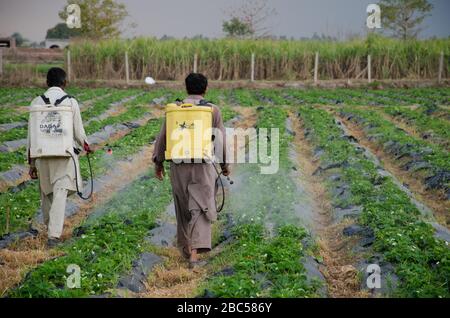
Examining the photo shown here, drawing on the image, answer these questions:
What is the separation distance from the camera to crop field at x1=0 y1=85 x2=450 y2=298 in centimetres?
585

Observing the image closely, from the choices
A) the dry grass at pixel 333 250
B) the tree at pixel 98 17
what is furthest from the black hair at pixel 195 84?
the tree at pixel 98 17

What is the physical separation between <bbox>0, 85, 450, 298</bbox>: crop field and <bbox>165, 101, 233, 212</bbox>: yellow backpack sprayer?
106 centimetres

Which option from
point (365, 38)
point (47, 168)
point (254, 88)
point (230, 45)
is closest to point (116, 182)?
point (47, 168)

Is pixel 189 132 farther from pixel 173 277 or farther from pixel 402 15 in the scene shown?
pixel 402 15

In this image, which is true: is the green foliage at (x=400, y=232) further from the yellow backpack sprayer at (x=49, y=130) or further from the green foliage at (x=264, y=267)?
the yellow backpack sprayer at (x=49, y=130)

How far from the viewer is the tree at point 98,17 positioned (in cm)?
4469

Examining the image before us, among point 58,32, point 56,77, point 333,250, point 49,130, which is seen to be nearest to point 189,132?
point 49,130

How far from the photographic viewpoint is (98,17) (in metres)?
45.2

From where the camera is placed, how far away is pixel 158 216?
27.7 feet

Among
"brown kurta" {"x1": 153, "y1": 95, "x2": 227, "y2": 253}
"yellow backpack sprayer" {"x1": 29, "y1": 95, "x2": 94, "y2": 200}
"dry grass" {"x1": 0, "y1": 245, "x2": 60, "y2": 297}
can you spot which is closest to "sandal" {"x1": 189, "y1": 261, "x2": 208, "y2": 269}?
"brown kurta" {"x1": 153, "y1": 95, "x2": 227, "y2": 253}

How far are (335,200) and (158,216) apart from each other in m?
2.60

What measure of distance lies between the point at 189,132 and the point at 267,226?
5.91 ft

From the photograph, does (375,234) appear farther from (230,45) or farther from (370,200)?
(230,45)

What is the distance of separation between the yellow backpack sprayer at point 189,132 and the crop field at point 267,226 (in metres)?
1.06
